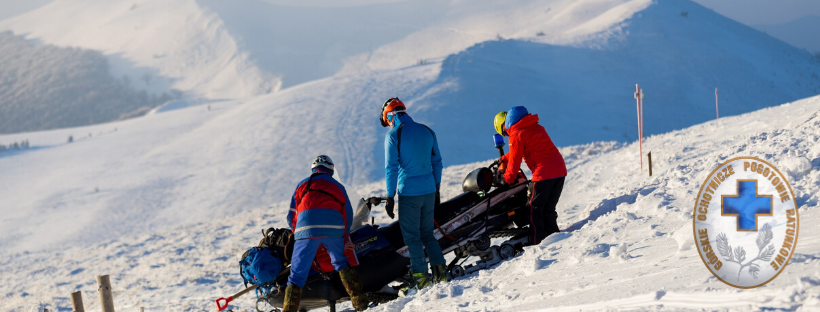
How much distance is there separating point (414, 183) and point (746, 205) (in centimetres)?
342

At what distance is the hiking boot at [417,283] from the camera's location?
6461 millimetres

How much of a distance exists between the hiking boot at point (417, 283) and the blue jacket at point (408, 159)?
0.88m

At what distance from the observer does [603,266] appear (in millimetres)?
5000

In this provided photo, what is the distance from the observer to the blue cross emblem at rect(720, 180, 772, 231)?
3479 millimetres

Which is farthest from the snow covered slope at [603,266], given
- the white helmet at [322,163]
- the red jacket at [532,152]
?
the white helmet at [322,163]

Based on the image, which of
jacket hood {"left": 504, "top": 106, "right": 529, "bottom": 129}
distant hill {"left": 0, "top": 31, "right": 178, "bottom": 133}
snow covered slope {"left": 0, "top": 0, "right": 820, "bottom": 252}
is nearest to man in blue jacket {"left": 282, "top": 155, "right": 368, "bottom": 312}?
jacket hood {"left": 504, "top": 106, "right": 529, "bottom": 129}

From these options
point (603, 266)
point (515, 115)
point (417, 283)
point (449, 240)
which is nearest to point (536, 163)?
point (515, 115)

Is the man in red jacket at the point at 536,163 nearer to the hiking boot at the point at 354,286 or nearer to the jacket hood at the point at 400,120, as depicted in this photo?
the jacket hood at the point at 400,120

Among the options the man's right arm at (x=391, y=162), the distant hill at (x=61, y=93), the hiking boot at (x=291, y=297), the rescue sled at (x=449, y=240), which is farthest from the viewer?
the distant hill at (x=61, y=93)

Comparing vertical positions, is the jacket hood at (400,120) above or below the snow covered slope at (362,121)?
below

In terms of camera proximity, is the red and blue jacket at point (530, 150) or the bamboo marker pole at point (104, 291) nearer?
the red and blue jacket at point (530, 150)

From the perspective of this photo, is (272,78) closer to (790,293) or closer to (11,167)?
(11,167)

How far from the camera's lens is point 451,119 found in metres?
34.0

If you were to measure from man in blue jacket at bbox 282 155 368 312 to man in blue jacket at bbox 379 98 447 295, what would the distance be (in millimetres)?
530
